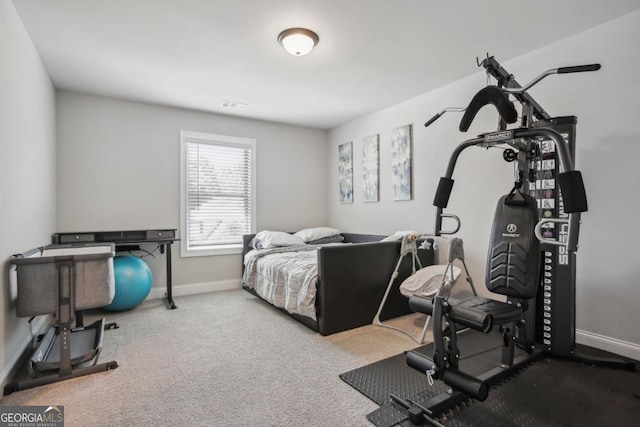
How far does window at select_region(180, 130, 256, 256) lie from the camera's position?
14.9 ft

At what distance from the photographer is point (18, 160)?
2.40 meters

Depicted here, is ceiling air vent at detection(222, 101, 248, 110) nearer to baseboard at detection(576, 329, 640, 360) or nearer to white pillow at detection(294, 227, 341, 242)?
white pillow at detection(294, 227, 341, 242)

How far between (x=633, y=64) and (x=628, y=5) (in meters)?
0.41

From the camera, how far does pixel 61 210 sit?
3805 millimetres

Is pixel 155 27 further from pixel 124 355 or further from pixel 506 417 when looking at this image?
pixel 506 417

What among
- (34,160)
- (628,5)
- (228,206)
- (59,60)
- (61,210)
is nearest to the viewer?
(628,5)

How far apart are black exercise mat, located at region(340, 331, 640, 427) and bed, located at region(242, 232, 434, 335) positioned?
675mm

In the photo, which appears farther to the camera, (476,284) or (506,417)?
(476,284)

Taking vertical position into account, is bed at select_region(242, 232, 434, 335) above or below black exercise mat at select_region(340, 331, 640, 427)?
above

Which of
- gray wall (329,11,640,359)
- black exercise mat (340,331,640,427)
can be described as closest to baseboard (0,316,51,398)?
black exercise mat (340,331,640,427)

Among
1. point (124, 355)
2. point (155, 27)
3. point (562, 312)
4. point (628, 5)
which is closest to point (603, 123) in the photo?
point (628, 5)

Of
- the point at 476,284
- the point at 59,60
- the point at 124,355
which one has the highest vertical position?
the point at 59,60

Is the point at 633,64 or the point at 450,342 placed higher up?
the point at 633,64

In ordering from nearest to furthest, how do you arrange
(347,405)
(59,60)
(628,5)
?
(347,405) < (628,5) < (59,60)
